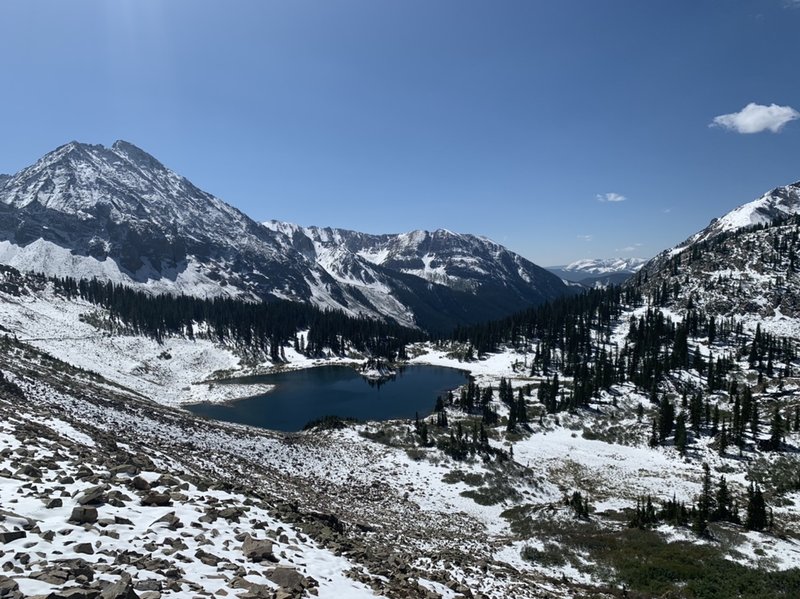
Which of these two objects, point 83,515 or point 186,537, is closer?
point 83,515

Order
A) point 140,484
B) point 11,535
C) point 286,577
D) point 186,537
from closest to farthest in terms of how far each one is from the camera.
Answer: point 11,535 < point 286,577 < point 186,537 < point 140,484

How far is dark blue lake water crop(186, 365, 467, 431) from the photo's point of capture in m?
99.1

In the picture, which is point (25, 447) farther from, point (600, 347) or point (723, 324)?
point (723, 324)

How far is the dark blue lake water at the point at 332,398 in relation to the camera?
325 ft

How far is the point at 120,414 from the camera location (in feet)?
156

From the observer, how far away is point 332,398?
123m

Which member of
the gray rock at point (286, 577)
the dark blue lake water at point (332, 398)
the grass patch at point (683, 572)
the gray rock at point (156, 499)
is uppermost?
the gray rock at point (156, 499)

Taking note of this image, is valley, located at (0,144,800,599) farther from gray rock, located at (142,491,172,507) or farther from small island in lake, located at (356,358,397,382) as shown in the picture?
small island in lake, located at (356,358,397,382)

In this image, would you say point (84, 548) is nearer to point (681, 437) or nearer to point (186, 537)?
point (186, 537)

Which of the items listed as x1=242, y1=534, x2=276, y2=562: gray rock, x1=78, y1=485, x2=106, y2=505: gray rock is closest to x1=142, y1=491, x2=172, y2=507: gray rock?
x1=78, y1=485, x2=106, y2=505: gray rock

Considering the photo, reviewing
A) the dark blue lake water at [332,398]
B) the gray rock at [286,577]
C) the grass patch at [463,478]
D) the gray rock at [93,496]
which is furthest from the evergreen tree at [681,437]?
the gray rock at [93,496]

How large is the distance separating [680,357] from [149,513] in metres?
153

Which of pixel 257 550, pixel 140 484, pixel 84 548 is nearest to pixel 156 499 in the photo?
pixel 140 484

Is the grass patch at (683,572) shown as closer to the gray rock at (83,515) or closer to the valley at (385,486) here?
the valley at (385,486)
